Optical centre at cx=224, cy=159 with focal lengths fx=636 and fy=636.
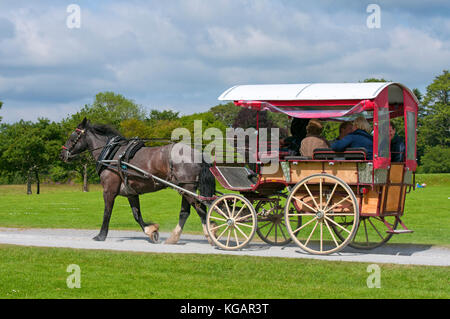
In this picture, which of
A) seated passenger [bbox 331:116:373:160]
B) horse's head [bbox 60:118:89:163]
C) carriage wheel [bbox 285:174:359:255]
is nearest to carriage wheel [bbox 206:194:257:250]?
carriage wheel [bbox 285:174:359:255]

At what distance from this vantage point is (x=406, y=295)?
844 cm

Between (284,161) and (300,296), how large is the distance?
14.1ft

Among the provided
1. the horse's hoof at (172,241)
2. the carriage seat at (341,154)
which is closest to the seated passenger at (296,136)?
the carriage seat at (341,154)

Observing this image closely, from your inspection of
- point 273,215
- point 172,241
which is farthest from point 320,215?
Answer: point 172,241

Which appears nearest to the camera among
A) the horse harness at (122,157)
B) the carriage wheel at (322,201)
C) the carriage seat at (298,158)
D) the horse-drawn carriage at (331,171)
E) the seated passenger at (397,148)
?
the horse-drawn carriage at (331,171)

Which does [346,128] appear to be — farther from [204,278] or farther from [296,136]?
[204,278]

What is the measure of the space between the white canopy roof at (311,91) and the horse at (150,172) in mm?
1947

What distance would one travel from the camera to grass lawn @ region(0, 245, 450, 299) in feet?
27.9

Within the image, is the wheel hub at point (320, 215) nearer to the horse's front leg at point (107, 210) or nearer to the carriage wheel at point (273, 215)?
the carriage wheel at point (273, 215)

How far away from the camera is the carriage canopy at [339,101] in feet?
37.7

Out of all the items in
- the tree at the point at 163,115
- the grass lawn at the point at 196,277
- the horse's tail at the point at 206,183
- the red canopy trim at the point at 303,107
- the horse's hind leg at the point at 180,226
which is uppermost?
the tree at the point at 163,115

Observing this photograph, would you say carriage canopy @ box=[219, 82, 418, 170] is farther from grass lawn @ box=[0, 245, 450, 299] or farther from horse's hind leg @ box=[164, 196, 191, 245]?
horse's hind leg @ box=[164, 196, 191, 245]

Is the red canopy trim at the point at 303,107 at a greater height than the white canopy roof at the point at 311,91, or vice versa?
the white canopy roof at the point at 311,91
